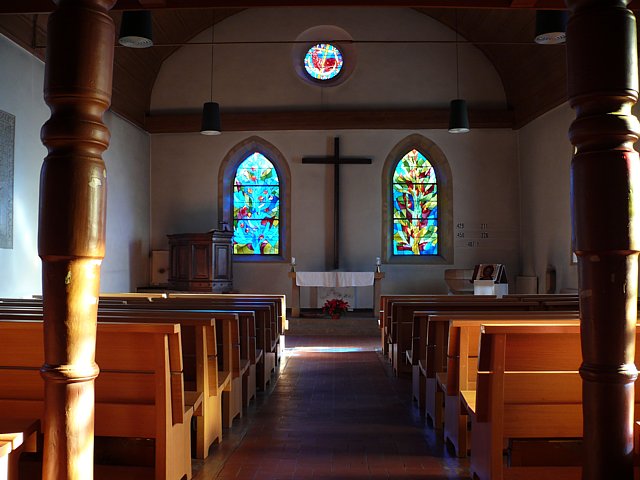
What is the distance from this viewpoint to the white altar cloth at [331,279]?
10633mm

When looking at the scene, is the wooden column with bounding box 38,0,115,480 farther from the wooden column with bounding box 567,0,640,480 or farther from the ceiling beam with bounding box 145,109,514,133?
the ceiling beam with bounding box 145,109,514,133

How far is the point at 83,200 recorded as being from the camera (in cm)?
198

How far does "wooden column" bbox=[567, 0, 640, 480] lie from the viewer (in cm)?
182

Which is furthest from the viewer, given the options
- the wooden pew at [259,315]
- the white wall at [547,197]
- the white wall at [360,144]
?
the white wall at [360,144]

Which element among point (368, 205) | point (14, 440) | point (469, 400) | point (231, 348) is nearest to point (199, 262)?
point (368, 205)

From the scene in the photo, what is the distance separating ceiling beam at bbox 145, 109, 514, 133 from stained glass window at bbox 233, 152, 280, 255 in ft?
2.27

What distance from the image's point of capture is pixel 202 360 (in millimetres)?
3445

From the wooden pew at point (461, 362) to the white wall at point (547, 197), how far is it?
21.7 ft

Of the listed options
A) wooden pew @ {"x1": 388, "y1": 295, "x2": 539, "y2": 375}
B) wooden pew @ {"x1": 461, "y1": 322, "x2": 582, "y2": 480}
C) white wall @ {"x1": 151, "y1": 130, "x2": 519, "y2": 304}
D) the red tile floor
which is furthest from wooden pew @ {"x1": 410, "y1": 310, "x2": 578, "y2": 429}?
white wall @ {"x1": 151, "y1": 130, "x2": 519, "y2": 304}

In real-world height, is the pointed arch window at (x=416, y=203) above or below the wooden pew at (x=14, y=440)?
above

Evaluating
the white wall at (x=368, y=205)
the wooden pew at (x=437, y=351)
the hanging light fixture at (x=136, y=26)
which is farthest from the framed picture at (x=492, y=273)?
the hanging light fixture at (x=136, y=26)

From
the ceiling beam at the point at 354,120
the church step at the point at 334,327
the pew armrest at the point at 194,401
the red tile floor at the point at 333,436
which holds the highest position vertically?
the ceiling beam at the point at 354,120

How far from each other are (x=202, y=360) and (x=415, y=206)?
9.49 m

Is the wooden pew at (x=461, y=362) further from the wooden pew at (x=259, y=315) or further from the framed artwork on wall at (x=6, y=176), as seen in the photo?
the framed artwork on wall at (x=6, y=176)
